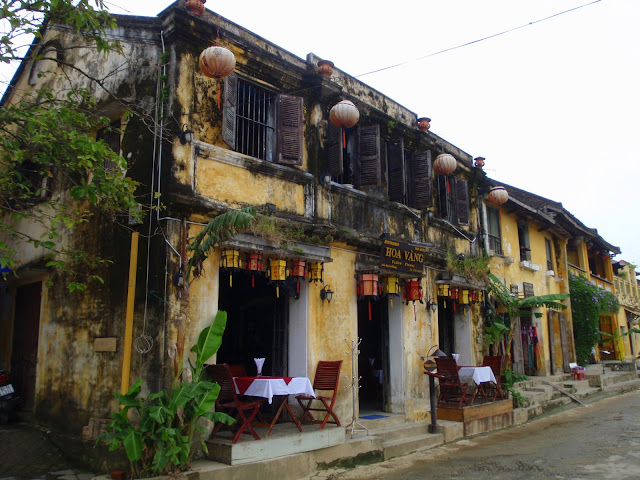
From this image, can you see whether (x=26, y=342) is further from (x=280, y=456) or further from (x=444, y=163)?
(x=444, y=163)

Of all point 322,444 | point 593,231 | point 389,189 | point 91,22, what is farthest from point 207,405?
point 593,231

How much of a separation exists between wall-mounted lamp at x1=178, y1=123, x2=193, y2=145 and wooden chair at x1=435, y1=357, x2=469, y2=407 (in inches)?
264

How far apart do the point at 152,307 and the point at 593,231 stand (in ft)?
82.8

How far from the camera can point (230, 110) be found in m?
8.46

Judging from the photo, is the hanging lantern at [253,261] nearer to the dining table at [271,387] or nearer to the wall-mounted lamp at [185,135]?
the dining table at [271,387]

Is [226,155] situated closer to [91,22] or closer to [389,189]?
[91,22]

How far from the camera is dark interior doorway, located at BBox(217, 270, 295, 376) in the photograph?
950 centimetres

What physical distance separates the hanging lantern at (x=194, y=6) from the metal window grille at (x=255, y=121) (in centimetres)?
135

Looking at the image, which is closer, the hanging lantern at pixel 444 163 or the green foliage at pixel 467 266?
the hanging lantern at pixel 444 163

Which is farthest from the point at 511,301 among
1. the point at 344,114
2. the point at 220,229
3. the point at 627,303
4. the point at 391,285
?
the point at 627,303

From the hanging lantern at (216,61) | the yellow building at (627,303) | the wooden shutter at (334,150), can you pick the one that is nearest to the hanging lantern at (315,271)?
the wooden shutter at (334,150)

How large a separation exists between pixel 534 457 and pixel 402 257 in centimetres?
431

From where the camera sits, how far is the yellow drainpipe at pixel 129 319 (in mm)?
7250

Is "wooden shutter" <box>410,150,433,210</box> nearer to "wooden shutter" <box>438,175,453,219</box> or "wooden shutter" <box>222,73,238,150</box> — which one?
"wooden shutter" <box>438,175,453,219</box>
